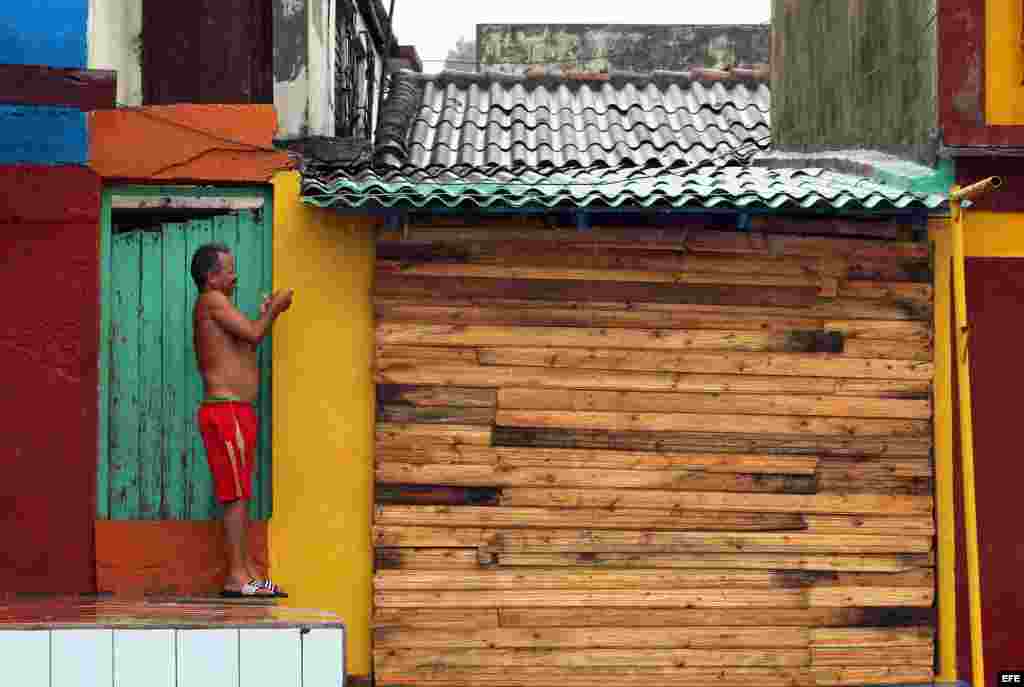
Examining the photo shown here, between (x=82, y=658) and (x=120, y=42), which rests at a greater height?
(x=120, y=42)

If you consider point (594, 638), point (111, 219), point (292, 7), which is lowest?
point (594, 638)

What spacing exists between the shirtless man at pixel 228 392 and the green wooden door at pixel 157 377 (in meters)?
0.29

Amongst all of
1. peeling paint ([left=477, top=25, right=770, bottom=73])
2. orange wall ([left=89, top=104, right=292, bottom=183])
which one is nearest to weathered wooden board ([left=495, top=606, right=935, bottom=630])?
orange wall ([left=89, top=104, right=292, bottom=183])

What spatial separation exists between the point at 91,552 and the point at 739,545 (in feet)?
11.3

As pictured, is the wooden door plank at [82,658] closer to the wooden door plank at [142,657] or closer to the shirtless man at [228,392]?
the wooden door plank at [142,657]

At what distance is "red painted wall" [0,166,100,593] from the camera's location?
8.79 meters

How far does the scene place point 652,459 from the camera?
29.6ft

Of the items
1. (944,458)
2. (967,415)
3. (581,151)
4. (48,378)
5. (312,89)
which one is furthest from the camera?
(581,151)

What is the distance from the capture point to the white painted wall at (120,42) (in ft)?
29.5

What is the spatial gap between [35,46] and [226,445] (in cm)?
234

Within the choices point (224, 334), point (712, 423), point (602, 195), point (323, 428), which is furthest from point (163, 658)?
point (712, 423)

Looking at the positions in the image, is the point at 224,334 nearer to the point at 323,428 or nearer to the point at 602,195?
the point at 323,428

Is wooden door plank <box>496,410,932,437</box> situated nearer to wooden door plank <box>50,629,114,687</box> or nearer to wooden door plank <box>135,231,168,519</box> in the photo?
wooden door plank <box>135,231,168,519</box>

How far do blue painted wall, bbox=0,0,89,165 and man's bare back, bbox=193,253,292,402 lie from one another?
1157mm
